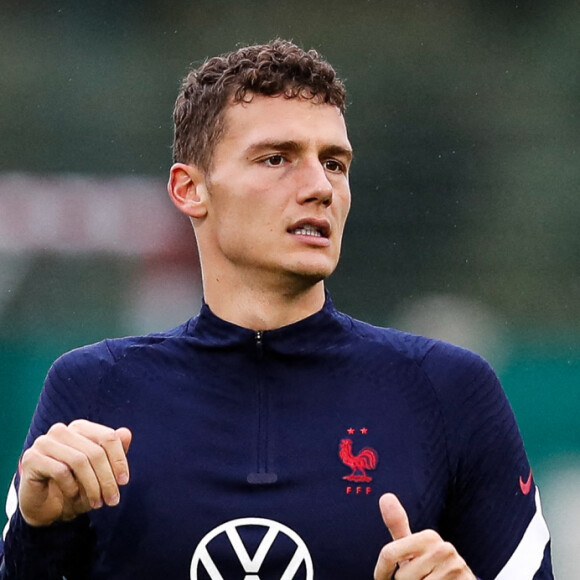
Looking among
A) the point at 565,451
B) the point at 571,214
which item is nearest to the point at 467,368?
the point at 565,451

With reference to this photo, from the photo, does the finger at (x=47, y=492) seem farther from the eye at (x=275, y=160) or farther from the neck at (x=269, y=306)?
the eye at (x=275, y=160)

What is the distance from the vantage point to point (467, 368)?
2.19 meters

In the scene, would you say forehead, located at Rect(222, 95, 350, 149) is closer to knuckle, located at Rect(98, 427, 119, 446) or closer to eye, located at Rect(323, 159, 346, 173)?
eye, located at Rect(323, 159, 346, 173)

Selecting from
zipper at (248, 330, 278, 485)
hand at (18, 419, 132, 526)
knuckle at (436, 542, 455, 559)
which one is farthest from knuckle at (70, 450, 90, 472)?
knuckle at (436, 542, 455, 559)

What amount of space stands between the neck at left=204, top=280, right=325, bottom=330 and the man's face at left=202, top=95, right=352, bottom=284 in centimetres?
3

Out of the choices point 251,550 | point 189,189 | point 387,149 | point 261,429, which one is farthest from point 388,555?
point 387,149

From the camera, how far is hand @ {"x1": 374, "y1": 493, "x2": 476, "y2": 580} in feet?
5.59

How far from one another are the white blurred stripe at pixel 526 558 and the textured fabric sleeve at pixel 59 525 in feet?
2.37

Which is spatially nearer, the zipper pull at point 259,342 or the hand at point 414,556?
the hand at point 414,556

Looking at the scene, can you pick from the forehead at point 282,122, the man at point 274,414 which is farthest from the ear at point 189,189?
the forehead at point 282,122

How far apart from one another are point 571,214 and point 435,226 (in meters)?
0.74

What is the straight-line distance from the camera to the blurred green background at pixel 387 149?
621cm

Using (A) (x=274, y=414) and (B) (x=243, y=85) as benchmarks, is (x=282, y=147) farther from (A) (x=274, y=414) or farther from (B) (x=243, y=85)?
(A) (x=274, y=414)

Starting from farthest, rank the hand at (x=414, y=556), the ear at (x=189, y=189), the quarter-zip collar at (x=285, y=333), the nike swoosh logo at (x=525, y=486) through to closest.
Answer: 1. the ear at (x=189, y=189)
2. the quarter-zip collar at (x=285, y=333)
3. the nike swoosh logo at (x=525, y=486)
4. the hand at (x=414, y=556)
